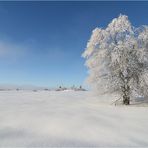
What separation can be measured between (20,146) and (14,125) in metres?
2.84

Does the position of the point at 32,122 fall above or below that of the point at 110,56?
below

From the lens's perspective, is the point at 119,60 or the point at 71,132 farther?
the point at 119,60

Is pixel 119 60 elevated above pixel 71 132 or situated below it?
above

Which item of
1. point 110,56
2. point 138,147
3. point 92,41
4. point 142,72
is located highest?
point 92,41

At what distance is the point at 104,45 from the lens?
59.9ft

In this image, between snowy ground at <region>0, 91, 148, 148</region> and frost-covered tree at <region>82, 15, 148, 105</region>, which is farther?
frost-covered tree at <region>82, 15, 148, 105</region>

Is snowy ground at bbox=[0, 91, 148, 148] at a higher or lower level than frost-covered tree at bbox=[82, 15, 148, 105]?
lower

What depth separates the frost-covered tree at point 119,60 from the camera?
17156 mm

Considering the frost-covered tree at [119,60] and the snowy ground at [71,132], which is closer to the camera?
the snowy ground at [71,132]

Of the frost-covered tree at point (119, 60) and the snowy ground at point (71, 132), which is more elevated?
the frost-covered tree at point (119, 60)

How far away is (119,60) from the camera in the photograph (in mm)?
17234

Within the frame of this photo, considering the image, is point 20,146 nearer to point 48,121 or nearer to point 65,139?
point 65,139

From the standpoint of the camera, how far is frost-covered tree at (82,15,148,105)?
56.3 ft

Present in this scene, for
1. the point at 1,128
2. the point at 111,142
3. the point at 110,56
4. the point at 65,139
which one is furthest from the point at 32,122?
the point at 110,56
